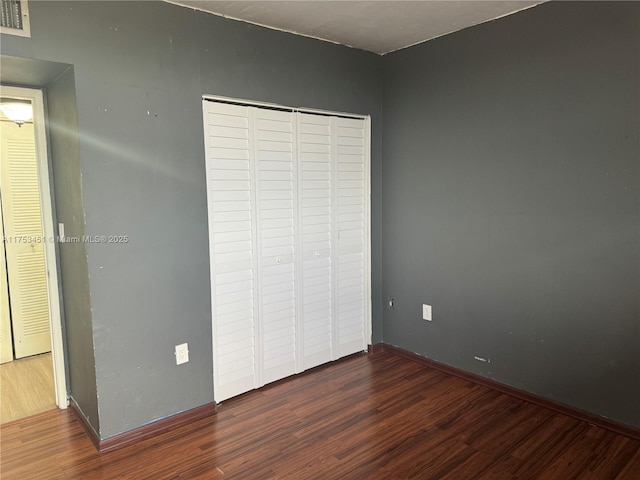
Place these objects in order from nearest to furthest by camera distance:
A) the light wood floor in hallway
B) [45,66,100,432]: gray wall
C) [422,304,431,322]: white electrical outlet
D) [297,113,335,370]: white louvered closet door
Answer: [45,66,100,432]: gray wall < the light wood floor in hallway < [297,113,335,370]: white louvered closet door < [422,304,431,322]: white electrical outlet

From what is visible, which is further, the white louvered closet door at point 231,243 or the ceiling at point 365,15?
the white louvered closet door at point 231,243

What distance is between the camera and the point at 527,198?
262cm

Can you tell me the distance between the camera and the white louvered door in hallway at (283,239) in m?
2.65

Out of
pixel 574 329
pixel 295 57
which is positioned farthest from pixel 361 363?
pixel 295 57

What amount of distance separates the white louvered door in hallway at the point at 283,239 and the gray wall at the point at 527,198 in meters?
0.38

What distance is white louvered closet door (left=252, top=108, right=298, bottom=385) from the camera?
2.80m

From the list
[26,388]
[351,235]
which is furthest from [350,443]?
[26,388]

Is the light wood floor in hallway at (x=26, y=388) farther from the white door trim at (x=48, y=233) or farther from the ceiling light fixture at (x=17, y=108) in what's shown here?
the ceiling light fixture at (x=17, y=108)

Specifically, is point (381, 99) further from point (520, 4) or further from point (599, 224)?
point (599, 224)

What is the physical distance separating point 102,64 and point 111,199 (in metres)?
0.67

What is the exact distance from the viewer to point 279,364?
3.00 metres

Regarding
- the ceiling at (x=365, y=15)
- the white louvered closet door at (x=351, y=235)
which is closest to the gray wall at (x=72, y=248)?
the ceiling at (x=365, y=15)

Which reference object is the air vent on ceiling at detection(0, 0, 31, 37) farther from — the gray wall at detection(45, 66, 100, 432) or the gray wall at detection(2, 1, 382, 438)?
the gray wall at detection(45, 66, 100, 432)

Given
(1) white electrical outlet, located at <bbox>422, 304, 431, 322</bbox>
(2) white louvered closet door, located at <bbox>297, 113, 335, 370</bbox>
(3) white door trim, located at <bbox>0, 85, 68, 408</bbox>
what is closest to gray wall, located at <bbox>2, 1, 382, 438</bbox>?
(3) white door trim, located at <bbox>0, 85, 68, 408</bbox>
